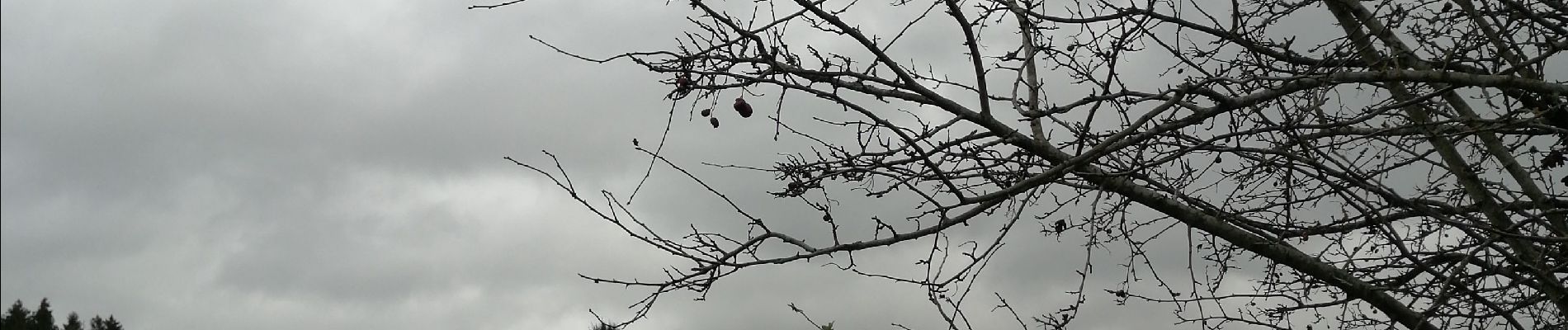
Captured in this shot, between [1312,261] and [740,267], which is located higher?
[1312,261]

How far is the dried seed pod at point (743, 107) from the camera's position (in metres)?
4.46

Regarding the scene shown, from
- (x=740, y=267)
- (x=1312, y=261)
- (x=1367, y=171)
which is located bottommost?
(x=740, y=267)

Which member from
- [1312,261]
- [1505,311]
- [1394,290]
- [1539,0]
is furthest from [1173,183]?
[1539,0]

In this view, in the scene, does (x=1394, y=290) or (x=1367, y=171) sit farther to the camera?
(x=1367, y=171)

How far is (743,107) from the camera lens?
4469mm

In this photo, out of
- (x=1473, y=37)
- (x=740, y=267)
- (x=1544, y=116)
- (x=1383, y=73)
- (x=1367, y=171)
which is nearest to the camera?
(x=1383, y=73)

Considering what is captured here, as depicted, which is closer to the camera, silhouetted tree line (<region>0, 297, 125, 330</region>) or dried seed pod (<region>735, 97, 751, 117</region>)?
silhouetted tree line (<region>0, 297, 125, 330</region>)

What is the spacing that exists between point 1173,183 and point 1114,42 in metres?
0.97

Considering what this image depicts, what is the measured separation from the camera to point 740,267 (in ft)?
15.5

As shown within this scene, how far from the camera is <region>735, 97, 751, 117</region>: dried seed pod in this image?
14.6 ft

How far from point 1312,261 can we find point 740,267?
268 centimetres

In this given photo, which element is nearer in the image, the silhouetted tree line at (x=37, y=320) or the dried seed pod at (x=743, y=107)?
the silhouetted tree line at (x=37, y=320)

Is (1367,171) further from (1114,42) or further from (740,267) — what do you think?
(740,267)

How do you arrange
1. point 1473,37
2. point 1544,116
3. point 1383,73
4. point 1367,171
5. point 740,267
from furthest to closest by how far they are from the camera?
point 1367,171 → point 1473,37 → point 1544,116 → point 740,267 → point 1383,73
